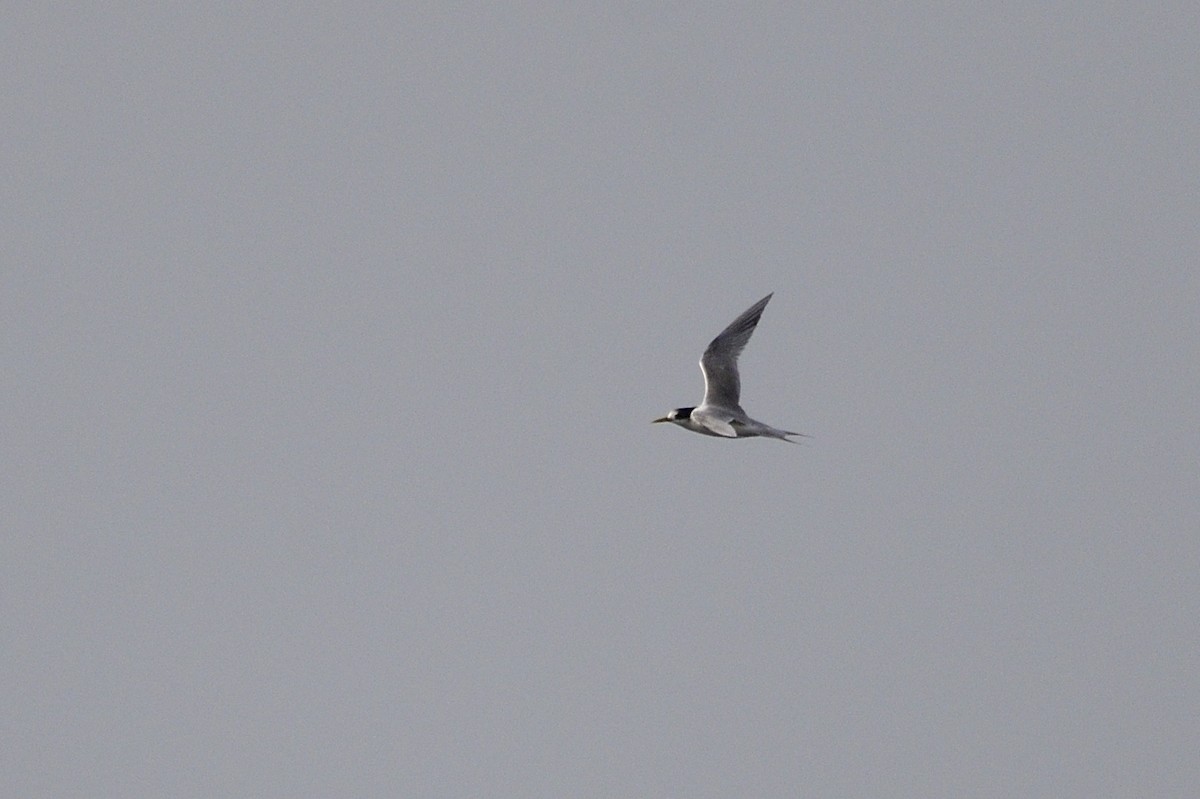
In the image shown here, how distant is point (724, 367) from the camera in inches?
1394

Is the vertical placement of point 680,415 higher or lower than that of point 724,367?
lower

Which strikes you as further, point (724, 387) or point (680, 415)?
point (724, 387)

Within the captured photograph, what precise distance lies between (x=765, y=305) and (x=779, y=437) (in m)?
5.45

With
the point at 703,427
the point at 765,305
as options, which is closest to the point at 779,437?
the point at 703,427

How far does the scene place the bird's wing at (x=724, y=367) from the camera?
35.2m

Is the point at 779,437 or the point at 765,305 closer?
the point at 779,437

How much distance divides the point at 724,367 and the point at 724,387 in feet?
1.80

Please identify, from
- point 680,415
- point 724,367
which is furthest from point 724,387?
point 680,415

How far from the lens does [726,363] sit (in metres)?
35.4

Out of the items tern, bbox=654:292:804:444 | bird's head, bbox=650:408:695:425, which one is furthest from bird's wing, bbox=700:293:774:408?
bird's head, bbox=650:408:695:425

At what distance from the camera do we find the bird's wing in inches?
1388

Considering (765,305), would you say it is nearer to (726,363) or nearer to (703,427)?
(726,363)

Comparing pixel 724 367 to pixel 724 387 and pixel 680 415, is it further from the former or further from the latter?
pixel 680 415

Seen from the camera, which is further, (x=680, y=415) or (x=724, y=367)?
(x=724, y=367)
